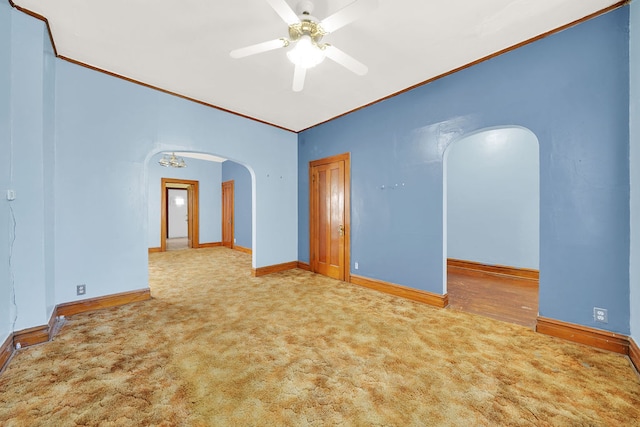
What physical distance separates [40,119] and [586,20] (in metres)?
5.25

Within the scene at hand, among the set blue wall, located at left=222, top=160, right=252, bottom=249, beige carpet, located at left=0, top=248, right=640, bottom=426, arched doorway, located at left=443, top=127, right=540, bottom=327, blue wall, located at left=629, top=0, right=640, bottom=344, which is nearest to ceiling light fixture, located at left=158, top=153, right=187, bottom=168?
blue wall, located at left=222, top=160, right=252, bottom=249

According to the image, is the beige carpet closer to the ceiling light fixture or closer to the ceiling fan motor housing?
the ceiling fan motor housing

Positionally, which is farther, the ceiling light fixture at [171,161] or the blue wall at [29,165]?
the ceiling light fixture at [171,161]

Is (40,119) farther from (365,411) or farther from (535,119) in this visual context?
(535,119)

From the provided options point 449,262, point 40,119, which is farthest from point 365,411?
point 449,262

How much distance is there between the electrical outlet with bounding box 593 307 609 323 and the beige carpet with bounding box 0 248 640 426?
0.91 ft

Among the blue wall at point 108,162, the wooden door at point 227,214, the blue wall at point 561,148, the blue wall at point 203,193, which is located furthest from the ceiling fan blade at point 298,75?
the blue wall at point 203,193

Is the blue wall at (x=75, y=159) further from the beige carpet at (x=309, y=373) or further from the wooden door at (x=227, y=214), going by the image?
the wooden door at (x=227, y=214)

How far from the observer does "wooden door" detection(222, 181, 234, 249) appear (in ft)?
27.2

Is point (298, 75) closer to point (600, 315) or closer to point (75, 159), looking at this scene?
point (75, 159)

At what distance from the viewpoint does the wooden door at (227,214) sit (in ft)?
27.2

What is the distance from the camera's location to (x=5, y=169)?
6.84 ft

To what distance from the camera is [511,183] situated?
15.4ft

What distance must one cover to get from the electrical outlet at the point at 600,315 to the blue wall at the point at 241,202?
6.87m
